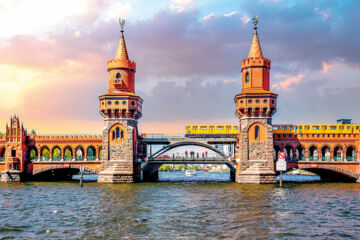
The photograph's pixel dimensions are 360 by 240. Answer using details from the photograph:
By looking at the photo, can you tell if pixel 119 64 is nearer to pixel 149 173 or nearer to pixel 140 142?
pixel 140 142

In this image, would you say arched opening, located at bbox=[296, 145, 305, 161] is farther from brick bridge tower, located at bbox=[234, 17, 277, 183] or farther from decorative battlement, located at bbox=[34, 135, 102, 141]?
decorative battlement, located at bbox=[34, 135, 102, 141]

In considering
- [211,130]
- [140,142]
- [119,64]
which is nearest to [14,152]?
[140,142]

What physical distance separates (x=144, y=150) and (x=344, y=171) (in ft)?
121

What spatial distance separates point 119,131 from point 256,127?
75.9 ft

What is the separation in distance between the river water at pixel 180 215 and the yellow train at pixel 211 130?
24.0 meters

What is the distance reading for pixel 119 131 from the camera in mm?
67312

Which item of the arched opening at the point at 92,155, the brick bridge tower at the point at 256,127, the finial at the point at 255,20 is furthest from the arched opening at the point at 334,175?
the arched opening at the point at 92,155

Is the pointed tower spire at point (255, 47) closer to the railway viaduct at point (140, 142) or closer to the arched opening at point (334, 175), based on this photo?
the railway viaduct at point (140, 142)

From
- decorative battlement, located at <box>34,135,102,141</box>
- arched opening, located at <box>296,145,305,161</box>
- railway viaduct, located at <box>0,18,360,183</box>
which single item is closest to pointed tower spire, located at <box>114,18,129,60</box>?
railway viaduct, located at <box>0,18,360,183</box>

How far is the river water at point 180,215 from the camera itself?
90.2 feet

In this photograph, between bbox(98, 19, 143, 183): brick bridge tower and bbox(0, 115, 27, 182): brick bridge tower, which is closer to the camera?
bbox(98, 19, 143, 183): brick bridge tower

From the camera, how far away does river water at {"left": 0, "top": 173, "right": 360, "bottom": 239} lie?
Result: 2748 centimetres

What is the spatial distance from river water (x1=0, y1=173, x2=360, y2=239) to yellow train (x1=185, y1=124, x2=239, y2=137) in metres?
24.0

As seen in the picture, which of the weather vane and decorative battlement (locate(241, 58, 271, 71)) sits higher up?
the weather vane
